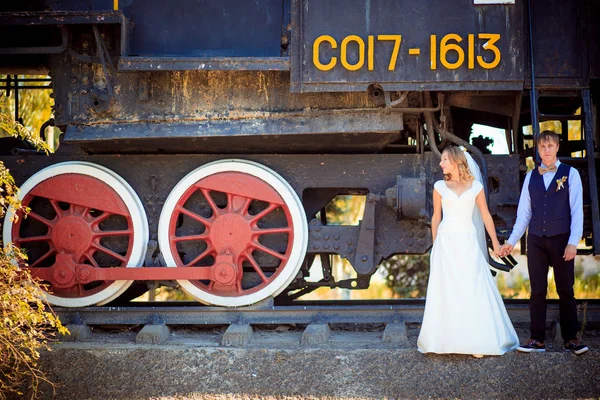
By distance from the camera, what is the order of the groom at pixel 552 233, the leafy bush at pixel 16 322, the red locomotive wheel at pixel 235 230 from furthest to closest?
the red locomotive wheel at pixel 235 230
the groom at pixel 552 233
the leafy bush at pixel 16 322

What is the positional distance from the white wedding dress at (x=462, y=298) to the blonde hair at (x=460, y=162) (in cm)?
9

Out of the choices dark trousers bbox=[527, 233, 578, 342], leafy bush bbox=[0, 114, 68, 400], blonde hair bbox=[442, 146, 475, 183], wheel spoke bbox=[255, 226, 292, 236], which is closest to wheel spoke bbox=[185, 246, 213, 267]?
wheel spoke bbox=[255, 226, 292, 236]

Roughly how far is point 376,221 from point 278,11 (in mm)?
1915

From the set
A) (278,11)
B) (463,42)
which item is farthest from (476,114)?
(278,11)

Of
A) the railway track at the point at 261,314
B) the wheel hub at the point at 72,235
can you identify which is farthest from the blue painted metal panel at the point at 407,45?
the wheel hub at the point at 72,235

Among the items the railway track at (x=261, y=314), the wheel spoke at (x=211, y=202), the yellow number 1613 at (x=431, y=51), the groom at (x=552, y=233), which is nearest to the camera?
the groom at (x=552, y=233)

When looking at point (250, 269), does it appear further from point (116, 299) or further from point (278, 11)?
point (278, 11)

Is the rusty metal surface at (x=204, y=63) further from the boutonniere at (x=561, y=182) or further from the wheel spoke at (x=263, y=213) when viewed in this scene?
the boutonniere at (x=561, y=182)

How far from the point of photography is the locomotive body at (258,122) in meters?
6.42

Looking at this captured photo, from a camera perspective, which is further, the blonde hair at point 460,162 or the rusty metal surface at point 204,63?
the rusty metal surface at point 204,63

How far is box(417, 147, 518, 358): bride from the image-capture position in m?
5.60

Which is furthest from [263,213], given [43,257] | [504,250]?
[504,250]

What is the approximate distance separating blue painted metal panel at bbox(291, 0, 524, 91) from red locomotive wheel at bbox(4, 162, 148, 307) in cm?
181

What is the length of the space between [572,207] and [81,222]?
393cm
